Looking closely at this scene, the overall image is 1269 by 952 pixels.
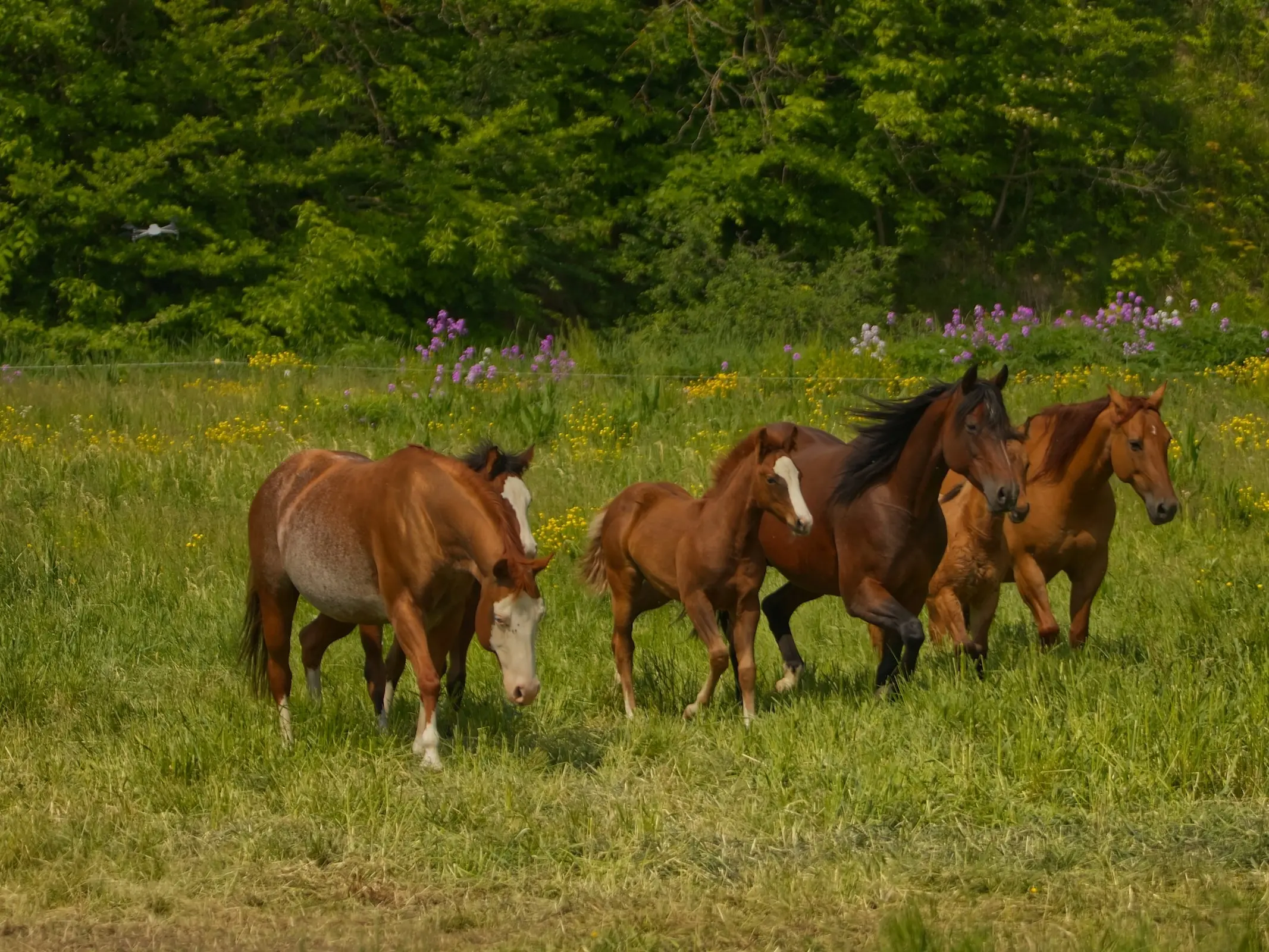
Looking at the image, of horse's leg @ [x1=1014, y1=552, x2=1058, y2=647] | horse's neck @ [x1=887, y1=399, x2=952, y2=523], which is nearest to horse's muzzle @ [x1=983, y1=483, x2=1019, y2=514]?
horse's neck @ [x1=887, y1=399, x2=952, y2=523]

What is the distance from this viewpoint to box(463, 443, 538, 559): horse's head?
7971mm

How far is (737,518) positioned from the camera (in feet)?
29.5

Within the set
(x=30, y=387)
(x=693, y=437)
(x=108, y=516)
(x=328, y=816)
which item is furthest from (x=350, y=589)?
(x=30, y=387)

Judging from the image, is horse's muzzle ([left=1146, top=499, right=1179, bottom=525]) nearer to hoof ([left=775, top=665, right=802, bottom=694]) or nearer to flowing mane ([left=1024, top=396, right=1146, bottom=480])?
flowing mane ([left=1024, top=396, right=1146, bottom=480])

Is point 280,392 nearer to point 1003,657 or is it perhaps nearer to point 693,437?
point 693,437

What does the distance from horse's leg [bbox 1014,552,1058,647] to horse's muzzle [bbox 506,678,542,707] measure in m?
3.99

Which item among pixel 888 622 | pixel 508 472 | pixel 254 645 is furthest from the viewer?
pixel 254 645

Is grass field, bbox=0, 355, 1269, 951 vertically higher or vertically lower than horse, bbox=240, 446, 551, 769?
lower

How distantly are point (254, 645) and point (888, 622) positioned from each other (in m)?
3.27

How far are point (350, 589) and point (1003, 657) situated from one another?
3998 millimetres

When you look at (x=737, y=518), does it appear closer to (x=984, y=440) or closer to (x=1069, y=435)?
(x=984, y=440)

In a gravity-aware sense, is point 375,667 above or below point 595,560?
below

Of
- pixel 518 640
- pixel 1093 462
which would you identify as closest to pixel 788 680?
pixel 1093 462

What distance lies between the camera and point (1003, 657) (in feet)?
33.7
